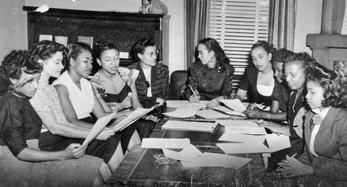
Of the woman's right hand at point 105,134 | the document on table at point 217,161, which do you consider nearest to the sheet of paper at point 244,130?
the document on table at point 217,161

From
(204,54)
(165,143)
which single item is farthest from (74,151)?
(204,54)

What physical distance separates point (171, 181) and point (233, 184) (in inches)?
9.4

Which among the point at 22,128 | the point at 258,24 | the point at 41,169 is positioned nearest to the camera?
the point at 22,128

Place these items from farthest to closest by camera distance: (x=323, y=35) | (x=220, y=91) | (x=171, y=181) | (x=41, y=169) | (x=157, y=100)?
(x=323, y=35) → (x=220, y=91) → (x=157, y=100) → (x=41, y=169) → (x=171, y=181)

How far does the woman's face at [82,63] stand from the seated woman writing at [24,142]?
676 mm

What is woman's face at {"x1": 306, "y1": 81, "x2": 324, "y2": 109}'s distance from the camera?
1.45 metres

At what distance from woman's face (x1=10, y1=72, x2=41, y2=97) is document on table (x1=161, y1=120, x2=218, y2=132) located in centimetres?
80

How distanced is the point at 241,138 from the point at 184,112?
0.71 metres

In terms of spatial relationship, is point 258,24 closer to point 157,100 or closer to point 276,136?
point 157,100

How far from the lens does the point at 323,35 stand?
4082 mm

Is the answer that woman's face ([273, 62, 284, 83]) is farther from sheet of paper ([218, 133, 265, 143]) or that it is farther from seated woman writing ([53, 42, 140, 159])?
seated woman writing ([53, 42, 140, 159])

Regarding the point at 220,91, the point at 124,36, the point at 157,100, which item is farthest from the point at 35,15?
the point at 220,91

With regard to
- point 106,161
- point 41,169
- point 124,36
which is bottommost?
point 106,161

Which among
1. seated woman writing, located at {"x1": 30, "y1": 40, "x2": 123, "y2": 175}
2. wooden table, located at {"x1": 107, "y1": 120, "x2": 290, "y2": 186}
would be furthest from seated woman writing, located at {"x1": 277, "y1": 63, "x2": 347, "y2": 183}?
seated woman writing, located at {"x1": 30, "y1": 40, "x2": 123, "y2": 175}
